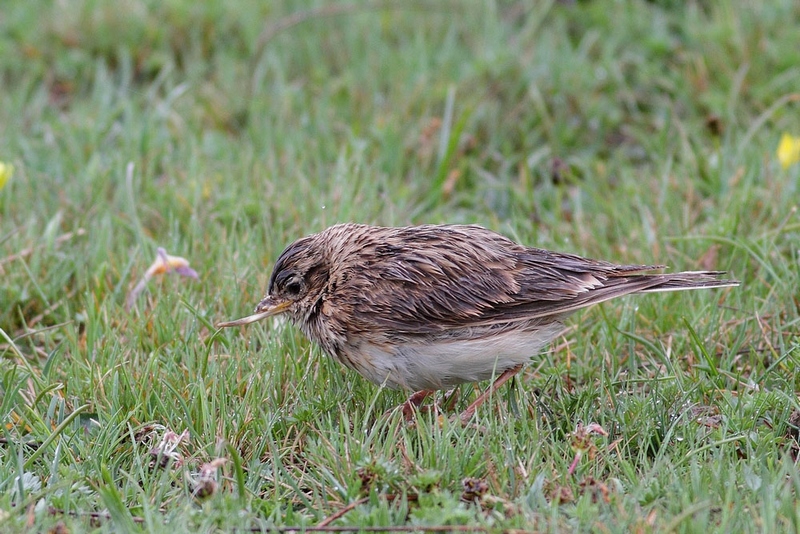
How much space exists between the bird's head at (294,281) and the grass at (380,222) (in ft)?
0.66

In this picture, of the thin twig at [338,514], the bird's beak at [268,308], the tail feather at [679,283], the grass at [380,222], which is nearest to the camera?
the thin twig at [338,514]

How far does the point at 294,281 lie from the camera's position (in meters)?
4.97

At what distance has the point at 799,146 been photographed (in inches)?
255

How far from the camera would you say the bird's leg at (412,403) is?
4.62 metres

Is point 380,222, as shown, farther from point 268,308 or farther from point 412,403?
point 412,403

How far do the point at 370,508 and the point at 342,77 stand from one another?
16.2 feet

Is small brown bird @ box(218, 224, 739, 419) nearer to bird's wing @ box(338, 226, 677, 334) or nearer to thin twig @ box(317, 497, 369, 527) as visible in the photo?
bird's wing @ box(338, 226, 677, 334)

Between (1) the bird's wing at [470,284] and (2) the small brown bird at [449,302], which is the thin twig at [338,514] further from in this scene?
(1) the bird's wing at [470,284]

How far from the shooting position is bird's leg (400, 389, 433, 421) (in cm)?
462

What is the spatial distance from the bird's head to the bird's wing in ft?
0.83

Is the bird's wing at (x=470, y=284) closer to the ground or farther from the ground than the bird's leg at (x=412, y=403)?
farther from the ground

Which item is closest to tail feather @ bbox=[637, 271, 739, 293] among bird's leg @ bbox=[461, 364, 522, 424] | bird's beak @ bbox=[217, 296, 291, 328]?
bird's leg @ bbox=[461, 364, 522, 424]

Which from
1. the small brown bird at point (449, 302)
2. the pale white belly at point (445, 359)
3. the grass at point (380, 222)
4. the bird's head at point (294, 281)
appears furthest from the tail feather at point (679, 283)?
the bird's head at point (294, 281)

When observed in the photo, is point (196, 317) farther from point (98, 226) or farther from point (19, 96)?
point (19, 96)
